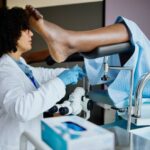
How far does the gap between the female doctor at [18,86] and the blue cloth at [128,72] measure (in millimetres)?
189

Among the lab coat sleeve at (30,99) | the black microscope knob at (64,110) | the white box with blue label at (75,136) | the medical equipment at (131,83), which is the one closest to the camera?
the white box with blue label at (75,136)

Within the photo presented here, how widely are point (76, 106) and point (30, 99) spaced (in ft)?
1.23

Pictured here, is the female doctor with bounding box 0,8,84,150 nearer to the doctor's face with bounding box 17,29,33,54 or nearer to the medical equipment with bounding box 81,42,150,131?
the doctor's face with bounding box 17,29,33,54

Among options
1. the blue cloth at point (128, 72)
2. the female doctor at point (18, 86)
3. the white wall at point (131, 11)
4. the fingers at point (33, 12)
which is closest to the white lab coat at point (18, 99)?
the female doctor at point (18, 86)

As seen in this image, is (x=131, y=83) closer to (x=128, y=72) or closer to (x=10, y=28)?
(x=128, y=72)

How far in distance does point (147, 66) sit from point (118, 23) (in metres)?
0.21

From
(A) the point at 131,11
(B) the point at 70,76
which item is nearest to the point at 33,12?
(B) the point at 70,76

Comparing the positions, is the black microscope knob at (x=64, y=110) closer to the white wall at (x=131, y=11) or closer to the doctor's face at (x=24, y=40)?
the doctor's face at (x=24, y=40)

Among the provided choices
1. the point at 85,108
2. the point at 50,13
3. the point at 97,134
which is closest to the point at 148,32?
the point at 50,13

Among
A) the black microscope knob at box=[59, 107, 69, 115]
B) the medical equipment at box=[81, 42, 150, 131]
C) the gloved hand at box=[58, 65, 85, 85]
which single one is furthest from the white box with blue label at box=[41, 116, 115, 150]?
the black microscope knob at box=[59, 107, 69, 115]

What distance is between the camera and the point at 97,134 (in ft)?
2.48

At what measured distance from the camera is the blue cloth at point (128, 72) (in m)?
1.02

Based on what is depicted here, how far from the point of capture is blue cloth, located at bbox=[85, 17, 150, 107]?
102 cm

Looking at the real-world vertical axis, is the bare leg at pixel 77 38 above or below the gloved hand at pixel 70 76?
above
